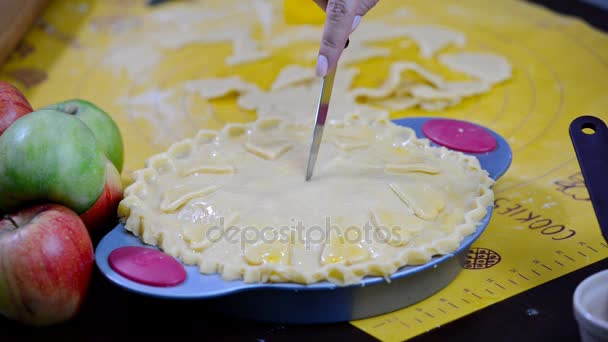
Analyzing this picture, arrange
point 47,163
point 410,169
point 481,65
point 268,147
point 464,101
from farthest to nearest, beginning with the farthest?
point 481,65 < point 464,101 < point 268,147 < point 410,169 < point 47,163

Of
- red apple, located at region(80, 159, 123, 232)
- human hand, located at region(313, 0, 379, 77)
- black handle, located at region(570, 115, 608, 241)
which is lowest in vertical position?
red apple, located at region(80, 159, 123, 232)

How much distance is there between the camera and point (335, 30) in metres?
1.60

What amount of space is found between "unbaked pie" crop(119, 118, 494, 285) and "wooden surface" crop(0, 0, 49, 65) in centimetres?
132

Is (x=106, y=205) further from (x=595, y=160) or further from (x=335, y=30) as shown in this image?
(x=595, y=160)

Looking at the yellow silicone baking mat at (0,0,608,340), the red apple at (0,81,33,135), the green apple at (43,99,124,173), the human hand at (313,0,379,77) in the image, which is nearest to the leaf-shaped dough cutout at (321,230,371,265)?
the yellow silicone baking mat at (0,0,608,340)

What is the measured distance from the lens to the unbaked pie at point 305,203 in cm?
143

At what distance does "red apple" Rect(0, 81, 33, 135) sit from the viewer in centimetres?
164

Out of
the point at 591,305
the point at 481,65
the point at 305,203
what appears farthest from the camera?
the point at 481,65

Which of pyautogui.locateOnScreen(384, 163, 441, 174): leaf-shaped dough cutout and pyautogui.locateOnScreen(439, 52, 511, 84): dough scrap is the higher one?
pyautogui.locateOnScreen(384, 163, 441, 174): leaf-shaped dough cutout

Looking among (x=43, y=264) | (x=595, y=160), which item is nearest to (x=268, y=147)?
(x=43, y=264)

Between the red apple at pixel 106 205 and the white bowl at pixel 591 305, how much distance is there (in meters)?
1.06

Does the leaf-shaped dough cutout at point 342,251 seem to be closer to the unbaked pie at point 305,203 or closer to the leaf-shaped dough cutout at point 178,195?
the unbaked pie at point 305,203

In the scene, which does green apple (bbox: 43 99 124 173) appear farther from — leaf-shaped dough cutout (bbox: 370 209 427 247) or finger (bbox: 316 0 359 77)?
leaf-shaped dough cutout (bbox: 370 209 427 247)

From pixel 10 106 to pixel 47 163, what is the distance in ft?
1.05
